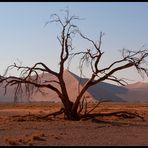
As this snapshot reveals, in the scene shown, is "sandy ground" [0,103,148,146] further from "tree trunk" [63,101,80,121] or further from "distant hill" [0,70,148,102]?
"distant hill" [0,70,148,102]

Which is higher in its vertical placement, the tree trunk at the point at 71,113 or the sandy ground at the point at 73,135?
the tree trunk at the point at 71,113

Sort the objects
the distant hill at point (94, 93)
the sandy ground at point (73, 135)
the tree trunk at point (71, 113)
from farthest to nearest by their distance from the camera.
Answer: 1. the distant hill at point (94, 93)
2. the tree trunk at point (71, 113)
3. the sandy ground at point (73, 135)

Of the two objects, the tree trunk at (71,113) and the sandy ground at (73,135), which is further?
the tree trunk at (71,113)

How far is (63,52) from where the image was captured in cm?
2730

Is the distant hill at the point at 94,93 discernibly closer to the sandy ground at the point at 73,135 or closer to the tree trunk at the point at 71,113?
the tree trunk at the point at 71,113

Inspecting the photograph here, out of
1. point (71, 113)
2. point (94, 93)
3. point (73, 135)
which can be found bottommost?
point (73, 135)

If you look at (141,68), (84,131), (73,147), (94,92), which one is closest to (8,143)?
(73,147)

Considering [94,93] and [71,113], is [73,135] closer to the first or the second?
[71,113]

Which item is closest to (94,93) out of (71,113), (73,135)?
(71,113)

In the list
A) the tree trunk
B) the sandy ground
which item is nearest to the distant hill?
the tree trunk

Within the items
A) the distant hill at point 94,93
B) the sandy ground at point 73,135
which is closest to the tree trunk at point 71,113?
the sandy ground at point 73,135

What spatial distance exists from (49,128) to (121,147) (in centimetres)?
741

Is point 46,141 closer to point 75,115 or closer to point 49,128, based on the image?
point 49,128

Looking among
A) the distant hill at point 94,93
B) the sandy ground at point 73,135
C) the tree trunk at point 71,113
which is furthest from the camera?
the distant hill at point 94,93
